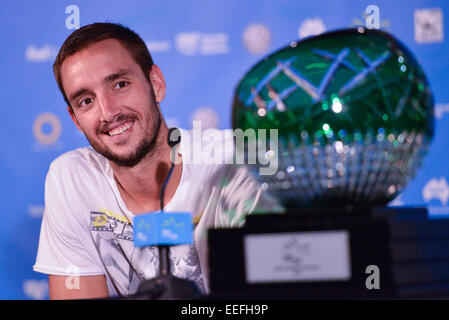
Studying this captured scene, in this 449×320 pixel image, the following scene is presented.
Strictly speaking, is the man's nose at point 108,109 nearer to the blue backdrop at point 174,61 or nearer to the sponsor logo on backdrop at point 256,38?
the blue backdrop at point 174,61

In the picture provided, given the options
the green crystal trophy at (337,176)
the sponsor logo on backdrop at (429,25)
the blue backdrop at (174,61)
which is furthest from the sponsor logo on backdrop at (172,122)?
the green crystal trophy at (337,176)

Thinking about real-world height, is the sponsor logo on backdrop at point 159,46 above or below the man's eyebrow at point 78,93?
above

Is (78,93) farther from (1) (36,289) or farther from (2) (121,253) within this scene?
(1) (36,289)

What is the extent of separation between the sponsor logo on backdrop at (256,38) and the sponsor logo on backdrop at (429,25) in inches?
16.6

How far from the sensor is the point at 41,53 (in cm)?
179

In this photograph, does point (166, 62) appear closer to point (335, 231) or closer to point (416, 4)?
point (416, 4)

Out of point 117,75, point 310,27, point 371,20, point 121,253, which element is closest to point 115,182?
point 121,253

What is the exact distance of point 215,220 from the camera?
1595 millimetres

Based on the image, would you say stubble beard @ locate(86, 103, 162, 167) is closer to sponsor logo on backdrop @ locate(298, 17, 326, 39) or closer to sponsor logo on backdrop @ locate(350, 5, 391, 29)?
sponsor logo on backdrop @ locate(298, 17, 326, 39)

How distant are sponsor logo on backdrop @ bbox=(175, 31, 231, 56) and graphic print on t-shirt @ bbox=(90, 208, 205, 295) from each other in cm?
54

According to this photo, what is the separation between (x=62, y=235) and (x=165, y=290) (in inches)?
32.2

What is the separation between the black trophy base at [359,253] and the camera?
80cm
